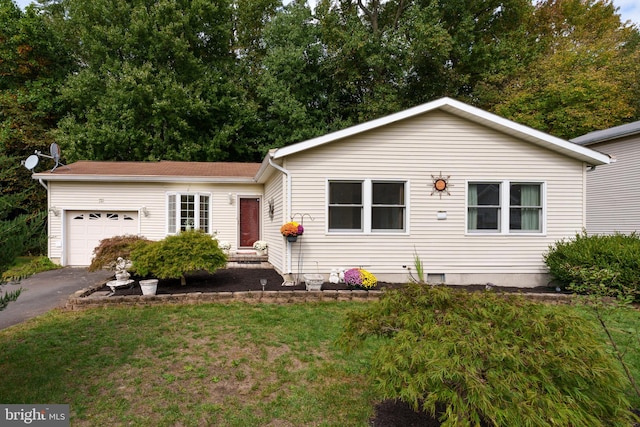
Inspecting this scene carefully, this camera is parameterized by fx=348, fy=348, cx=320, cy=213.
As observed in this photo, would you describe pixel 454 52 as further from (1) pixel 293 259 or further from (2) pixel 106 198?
(2) pixel 106 198

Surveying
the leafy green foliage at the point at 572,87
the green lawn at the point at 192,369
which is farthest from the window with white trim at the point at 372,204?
the leafy green foliage at the point at 572,87

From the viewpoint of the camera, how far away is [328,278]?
8.30 metres

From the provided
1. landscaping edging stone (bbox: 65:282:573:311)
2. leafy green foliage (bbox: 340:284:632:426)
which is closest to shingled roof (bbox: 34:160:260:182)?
landscaping edging stone (bbox: 65:282:573:311)

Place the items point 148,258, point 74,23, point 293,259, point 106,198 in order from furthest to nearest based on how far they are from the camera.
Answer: point 74,23, point 106,198, point 293,259, point 148,258

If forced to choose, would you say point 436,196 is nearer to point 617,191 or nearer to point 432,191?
point 432,191

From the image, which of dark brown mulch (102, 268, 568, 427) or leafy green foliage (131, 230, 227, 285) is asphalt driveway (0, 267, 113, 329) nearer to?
dark brown mulch (102, 268, 568, 427)

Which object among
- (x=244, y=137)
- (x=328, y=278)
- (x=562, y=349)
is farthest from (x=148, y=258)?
(x=244, y=137)

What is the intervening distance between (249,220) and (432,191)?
665cm

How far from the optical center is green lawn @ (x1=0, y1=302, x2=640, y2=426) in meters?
3.06

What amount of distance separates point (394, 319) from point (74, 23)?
23.3m

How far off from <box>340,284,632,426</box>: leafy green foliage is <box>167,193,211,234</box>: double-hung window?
1055cm

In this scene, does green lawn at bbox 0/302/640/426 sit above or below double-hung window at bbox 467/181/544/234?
below

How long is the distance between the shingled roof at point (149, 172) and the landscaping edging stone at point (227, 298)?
533 centimetres

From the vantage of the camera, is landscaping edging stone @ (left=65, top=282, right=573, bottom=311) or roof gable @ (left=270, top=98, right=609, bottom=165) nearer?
landscaping edging stone @ (left=65, top=282, right=573, bottom=311)
